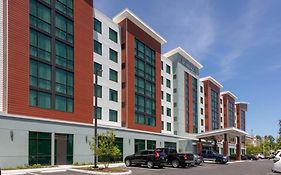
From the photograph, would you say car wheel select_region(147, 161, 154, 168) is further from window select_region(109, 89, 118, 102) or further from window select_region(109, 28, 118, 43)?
window select_region(109, 28, 118, 43)

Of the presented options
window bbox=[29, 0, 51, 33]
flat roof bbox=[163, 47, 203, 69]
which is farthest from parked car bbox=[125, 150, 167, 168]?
flat roof bbox=[163, 47, 203, 69]

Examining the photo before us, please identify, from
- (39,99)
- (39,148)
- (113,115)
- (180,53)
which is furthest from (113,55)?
(180,53)

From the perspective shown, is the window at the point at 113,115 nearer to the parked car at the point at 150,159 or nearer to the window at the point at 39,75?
the parked car at the point at 150,159

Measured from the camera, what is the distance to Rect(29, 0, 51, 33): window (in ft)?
114

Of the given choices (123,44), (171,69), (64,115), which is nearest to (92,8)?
(123,44)

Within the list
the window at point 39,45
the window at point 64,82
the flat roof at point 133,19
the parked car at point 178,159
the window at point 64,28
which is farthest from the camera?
the flat roof at point 133,19

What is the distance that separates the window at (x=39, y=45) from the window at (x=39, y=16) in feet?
2.54

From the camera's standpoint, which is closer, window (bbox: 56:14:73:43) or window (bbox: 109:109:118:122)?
window (bbox: 56:14:73:43)

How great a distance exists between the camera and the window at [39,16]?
114 feet

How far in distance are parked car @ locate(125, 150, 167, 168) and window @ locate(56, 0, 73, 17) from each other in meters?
16.0

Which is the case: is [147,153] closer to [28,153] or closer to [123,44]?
[28,153]

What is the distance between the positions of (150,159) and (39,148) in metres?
10.1

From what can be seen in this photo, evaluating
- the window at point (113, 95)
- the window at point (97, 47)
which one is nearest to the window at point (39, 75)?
the window at point (97, 47)

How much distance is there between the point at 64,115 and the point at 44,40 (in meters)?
7.47
